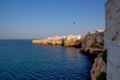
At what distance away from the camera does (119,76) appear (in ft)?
20.4

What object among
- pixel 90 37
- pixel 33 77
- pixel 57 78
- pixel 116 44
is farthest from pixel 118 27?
pixel 90 37

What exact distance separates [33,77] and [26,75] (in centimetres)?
197

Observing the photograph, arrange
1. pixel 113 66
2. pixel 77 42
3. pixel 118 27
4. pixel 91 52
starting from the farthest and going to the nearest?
pixel 77 42 < pixel 91 52 < pixel 118 27 < pixel 113 66

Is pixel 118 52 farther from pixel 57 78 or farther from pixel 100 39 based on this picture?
pixel 100 39

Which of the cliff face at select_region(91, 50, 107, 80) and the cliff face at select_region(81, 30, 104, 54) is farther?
the cliff face at select_region(81, 30, 104, 54)

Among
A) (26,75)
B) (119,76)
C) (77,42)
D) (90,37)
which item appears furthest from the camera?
(77,42)

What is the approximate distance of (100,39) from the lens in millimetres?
58500

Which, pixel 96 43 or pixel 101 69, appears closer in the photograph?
pixel 101 69

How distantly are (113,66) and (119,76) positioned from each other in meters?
0.67

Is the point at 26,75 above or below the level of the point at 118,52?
below

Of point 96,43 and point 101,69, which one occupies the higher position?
point 96,43

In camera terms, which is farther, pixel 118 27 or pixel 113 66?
pixel 118 27

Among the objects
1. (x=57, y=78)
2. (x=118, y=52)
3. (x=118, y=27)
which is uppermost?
(x=118, y=27)

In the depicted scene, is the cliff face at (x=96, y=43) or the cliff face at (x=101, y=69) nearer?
the cliff face at (x=101, y=69)
